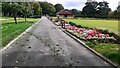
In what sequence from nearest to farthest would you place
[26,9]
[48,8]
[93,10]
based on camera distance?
1. [26,9]
2. [93,10]
3. [48,8]

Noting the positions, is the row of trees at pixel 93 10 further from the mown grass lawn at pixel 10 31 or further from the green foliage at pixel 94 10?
the mown grass lawn at pixel 10 31

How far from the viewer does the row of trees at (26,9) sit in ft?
177

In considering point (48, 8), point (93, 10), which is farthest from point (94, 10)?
point (48, 8)

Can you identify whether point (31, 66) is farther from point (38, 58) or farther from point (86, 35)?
point (86, 35)

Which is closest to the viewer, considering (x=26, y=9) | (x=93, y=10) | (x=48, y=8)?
(x=26, y=9)

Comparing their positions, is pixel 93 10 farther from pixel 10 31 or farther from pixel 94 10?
pixel 10 31

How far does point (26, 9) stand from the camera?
2744 inches

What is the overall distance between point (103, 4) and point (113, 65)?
457 feet

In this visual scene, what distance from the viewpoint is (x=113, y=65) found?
12.0 m

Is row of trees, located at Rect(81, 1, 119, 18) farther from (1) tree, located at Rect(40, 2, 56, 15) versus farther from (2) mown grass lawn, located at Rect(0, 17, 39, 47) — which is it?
(2) mown grass lawn, located at Rect(0, 17, 39, 47)

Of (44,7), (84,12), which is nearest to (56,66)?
(84,12)

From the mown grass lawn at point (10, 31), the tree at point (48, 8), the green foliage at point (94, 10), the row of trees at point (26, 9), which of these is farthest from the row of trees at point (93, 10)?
the mown grass lawn at point (10, 31)

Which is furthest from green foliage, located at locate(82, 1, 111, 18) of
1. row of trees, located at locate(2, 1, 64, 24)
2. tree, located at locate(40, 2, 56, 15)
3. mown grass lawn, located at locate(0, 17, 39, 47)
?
mown grass lawn, located at locate(0, 17, 39, 47)

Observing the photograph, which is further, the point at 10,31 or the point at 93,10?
the point at 93,10
